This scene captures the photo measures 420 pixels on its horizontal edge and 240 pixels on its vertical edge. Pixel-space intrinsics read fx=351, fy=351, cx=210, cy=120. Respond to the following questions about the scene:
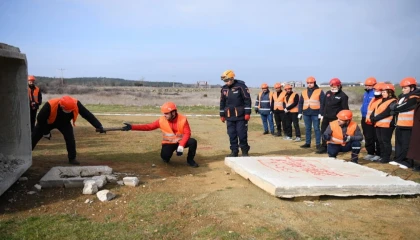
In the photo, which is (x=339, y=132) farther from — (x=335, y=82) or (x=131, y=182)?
(x=131, y=182)

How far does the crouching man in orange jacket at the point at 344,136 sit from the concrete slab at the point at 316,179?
59 centimetres

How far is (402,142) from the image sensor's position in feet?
24.4

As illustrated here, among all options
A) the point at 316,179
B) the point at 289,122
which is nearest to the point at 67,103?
the point at 316,179

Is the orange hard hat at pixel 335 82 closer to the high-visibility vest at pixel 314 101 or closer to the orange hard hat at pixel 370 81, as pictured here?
the orange hard hat at pixel 370 81

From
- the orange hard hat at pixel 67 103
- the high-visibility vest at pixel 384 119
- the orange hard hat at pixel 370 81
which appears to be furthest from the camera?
the orange hard hat at pixel 370 81

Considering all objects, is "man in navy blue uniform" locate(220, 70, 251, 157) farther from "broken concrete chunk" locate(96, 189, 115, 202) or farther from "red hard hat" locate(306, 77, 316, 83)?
"broken concrete chunk" locate(96, 189, 115, 202)

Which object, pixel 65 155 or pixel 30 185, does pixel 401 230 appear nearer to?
pixel 30 185

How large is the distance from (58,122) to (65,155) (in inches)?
54.4

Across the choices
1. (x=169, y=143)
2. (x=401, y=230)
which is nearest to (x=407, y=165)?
(x=401, y=230)

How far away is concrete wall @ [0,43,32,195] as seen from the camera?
6.00 m

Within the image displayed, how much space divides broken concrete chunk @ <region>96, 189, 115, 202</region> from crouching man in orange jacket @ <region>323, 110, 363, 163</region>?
4.67m

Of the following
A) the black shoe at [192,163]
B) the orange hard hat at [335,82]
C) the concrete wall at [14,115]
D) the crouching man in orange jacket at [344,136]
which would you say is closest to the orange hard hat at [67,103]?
the concrete wall at [14,115]

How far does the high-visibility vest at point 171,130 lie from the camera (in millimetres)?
7090

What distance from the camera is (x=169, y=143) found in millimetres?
7230
